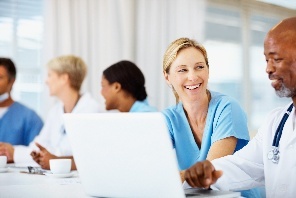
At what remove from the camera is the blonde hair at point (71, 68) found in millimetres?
3859

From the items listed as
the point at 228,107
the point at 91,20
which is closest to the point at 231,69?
the point at 91,20

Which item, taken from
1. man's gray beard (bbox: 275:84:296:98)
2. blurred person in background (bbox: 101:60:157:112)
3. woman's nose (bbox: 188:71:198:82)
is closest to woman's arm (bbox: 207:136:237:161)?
woman's nose (bbox: 188:71:198:82)

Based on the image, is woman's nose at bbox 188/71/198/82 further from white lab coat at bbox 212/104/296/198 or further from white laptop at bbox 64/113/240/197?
white laptop at bbox 64/113/240/197

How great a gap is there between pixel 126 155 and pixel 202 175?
0.80ft

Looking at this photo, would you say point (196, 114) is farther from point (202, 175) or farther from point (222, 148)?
point (202, 175)

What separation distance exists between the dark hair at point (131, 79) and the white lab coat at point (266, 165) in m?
1.48

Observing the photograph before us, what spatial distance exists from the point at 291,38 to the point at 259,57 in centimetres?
422

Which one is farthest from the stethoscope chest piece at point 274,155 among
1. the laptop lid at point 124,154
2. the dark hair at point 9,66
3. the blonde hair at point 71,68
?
the dark hair at point 9,66

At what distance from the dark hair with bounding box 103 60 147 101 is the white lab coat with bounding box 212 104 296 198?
4.86 feet

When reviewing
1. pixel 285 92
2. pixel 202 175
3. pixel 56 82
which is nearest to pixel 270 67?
pixel 285 92

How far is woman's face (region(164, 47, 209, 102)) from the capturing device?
2.33 m

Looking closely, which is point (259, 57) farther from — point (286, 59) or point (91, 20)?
point (286, 59)

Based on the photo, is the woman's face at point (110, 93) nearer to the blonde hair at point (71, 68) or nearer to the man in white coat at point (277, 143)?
the blonde hair at point (71, 68)

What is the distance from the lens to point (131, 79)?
336cm
